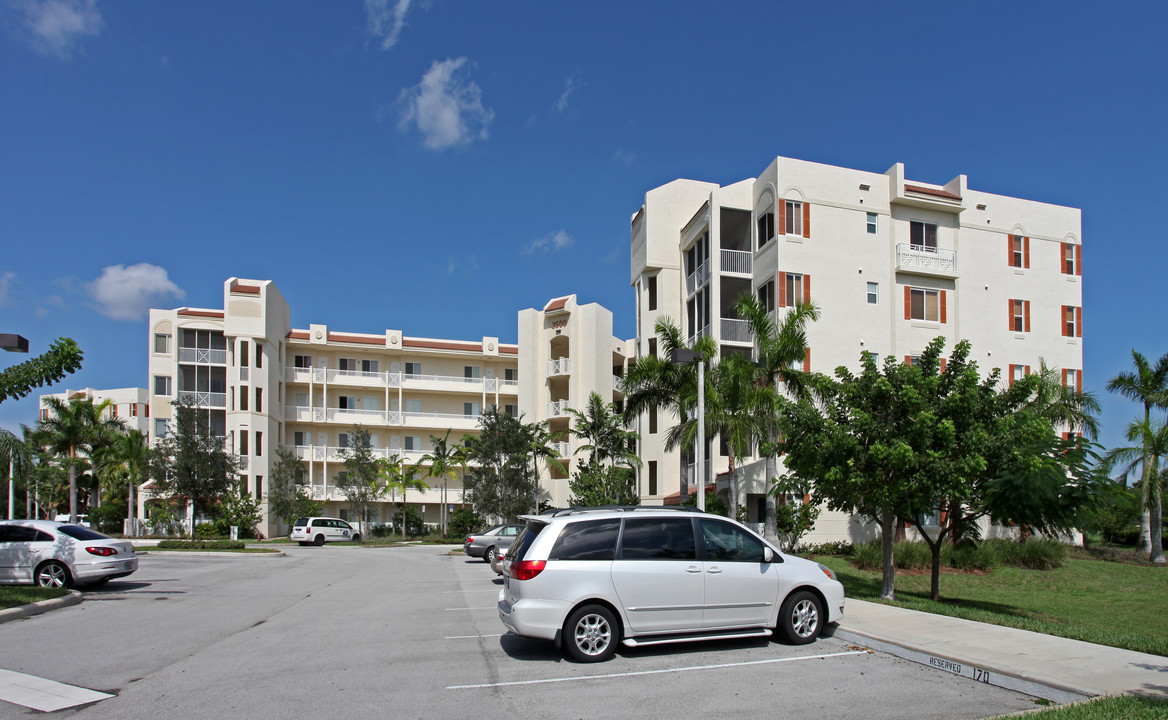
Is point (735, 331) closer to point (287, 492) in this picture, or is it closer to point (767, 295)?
point (767, 295)

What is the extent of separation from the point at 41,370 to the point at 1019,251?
39622 millimetres

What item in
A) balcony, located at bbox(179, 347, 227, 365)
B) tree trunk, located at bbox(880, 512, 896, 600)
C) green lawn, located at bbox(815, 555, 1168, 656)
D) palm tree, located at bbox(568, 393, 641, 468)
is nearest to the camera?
green lawn, located at bbox(815, 555, 1168, 656)

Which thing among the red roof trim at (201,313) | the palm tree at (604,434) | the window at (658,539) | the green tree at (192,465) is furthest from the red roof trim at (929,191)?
the red roof trim at (201,313)

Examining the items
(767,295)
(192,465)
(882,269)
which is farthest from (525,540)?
(192,465)

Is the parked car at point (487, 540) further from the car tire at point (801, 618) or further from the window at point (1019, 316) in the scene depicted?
the window at point (1019, 316)

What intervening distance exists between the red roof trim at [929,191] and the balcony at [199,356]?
43.6m

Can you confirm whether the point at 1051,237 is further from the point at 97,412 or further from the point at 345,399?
the point at 97,412

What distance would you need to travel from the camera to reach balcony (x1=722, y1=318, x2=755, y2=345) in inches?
1430

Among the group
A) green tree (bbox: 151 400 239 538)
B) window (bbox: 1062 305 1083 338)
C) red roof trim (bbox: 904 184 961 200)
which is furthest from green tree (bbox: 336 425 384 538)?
Result: window (bbox: 1062 305 1083 338)

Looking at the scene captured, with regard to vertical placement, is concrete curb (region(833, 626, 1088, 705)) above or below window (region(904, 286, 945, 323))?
below

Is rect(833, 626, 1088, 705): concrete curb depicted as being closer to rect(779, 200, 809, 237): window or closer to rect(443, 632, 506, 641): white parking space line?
rect(443, 632, 506, 641): white parking space line

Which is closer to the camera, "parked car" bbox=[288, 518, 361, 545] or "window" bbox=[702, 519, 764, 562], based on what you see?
"window" bbox=[702, 519, 764, 562]

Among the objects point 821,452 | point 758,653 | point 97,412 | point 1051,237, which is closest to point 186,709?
point 758,653

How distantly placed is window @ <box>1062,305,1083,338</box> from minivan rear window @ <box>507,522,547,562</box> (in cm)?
3777
